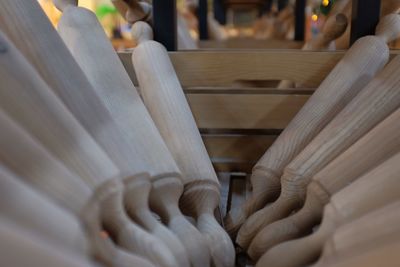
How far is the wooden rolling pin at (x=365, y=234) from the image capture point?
275 millimetres

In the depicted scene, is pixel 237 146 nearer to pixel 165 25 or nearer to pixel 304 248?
pixel 165 25

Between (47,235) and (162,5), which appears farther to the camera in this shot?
(162,5)

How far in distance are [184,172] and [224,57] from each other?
0.28 meters

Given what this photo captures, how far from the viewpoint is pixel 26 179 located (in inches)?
11.8

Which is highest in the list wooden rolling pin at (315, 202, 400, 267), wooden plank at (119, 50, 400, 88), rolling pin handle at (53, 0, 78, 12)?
rolling pin handle at (53, 0, 78, 12)

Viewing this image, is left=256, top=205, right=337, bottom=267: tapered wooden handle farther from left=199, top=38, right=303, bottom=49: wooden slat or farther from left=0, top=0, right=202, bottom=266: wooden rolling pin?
left=199, top=38, right=303, bottom=49: wooden slat

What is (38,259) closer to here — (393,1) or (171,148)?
(171,148)

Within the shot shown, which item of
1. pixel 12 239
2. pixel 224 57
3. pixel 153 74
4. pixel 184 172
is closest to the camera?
pixel 12 239

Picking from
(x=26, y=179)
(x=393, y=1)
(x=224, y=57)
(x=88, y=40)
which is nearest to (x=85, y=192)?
(x=26, y=179)

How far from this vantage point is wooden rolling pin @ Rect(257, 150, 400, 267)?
0.33 meters

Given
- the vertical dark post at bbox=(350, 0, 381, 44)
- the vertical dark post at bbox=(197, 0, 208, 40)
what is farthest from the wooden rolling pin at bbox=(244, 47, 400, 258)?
the vertical dark post at bbox=(197, 0, 208, 40)

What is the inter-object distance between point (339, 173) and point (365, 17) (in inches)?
14.8

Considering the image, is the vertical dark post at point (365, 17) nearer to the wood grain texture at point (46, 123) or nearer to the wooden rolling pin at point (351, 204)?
the wooden rolling pin at point (351, 204)

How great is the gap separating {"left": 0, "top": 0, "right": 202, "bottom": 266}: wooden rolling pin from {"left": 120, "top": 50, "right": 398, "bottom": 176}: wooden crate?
0.83 ft
